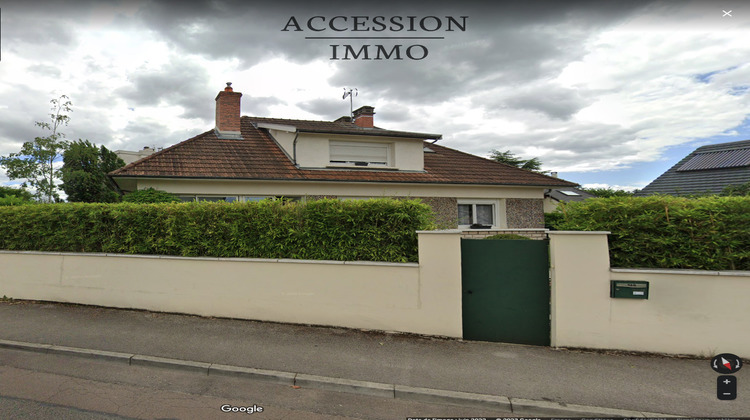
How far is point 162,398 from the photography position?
4082 millimetres

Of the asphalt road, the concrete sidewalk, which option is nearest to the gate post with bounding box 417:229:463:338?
the concrete sidewalk

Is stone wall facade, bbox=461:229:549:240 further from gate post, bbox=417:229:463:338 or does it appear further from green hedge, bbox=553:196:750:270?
green hedge, bbox=553:196:750:270

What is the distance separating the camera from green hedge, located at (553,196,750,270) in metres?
5.28

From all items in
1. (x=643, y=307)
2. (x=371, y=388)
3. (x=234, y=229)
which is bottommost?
(x=371, y=388)

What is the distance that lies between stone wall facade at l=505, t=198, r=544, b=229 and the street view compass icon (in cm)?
921

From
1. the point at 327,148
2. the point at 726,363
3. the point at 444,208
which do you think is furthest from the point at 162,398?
the point at 444,208

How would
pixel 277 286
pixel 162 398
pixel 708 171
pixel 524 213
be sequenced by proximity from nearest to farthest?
1. pixel 162 398
2. pixel 277 286
3. pixel 524 213
4. pixel 708 171

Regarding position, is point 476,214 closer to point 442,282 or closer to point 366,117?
point 366,117

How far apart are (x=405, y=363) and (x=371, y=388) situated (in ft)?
2.61

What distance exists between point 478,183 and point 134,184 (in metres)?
10.8

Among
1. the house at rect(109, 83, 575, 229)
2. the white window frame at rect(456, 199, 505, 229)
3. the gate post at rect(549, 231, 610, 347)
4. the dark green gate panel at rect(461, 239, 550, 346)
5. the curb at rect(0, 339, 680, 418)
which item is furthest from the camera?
the white window frame at rect(456, 199, 505, 229)

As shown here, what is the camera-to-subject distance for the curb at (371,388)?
4004mm

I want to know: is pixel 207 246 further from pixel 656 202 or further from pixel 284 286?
pixel 656 202

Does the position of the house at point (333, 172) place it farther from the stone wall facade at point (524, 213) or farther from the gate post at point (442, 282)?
the gate post at point (442, 282)
